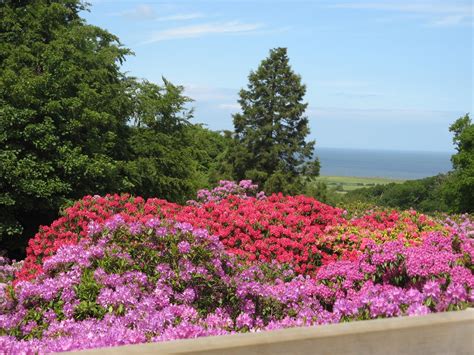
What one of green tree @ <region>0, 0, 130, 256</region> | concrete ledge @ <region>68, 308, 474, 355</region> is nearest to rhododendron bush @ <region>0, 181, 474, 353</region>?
concrete ledge @ <region>68, 308, 474, 355</region>

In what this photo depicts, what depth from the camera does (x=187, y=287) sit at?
5207 mm

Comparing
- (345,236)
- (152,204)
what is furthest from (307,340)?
(152,204)

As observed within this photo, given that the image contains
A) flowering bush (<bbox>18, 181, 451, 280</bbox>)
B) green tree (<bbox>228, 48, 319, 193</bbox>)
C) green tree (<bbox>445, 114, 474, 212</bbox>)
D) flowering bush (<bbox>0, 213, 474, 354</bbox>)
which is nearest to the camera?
flowering bush (<bbox>0, 213, 474, 354</bbox>)

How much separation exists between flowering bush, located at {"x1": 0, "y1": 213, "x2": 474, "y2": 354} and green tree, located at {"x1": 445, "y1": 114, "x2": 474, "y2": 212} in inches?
1146

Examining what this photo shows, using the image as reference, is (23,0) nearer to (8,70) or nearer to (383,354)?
(8,70)

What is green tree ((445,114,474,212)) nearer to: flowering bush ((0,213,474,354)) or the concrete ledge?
flowering bush ((0,213,474,354))

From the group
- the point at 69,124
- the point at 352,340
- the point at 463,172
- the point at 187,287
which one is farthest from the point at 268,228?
the point at 463,172

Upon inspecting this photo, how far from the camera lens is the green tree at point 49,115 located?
14188mm

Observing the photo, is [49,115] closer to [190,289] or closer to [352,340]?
[190,289]

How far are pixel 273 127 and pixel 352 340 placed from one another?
1340 inches

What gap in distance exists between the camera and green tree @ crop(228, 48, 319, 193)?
36062mm

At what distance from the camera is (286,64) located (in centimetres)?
3772

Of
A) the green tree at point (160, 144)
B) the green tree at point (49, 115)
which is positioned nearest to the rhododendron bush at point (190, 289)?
the green tree at point (49, 115)

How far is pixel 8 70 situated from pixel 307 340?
14769mm
